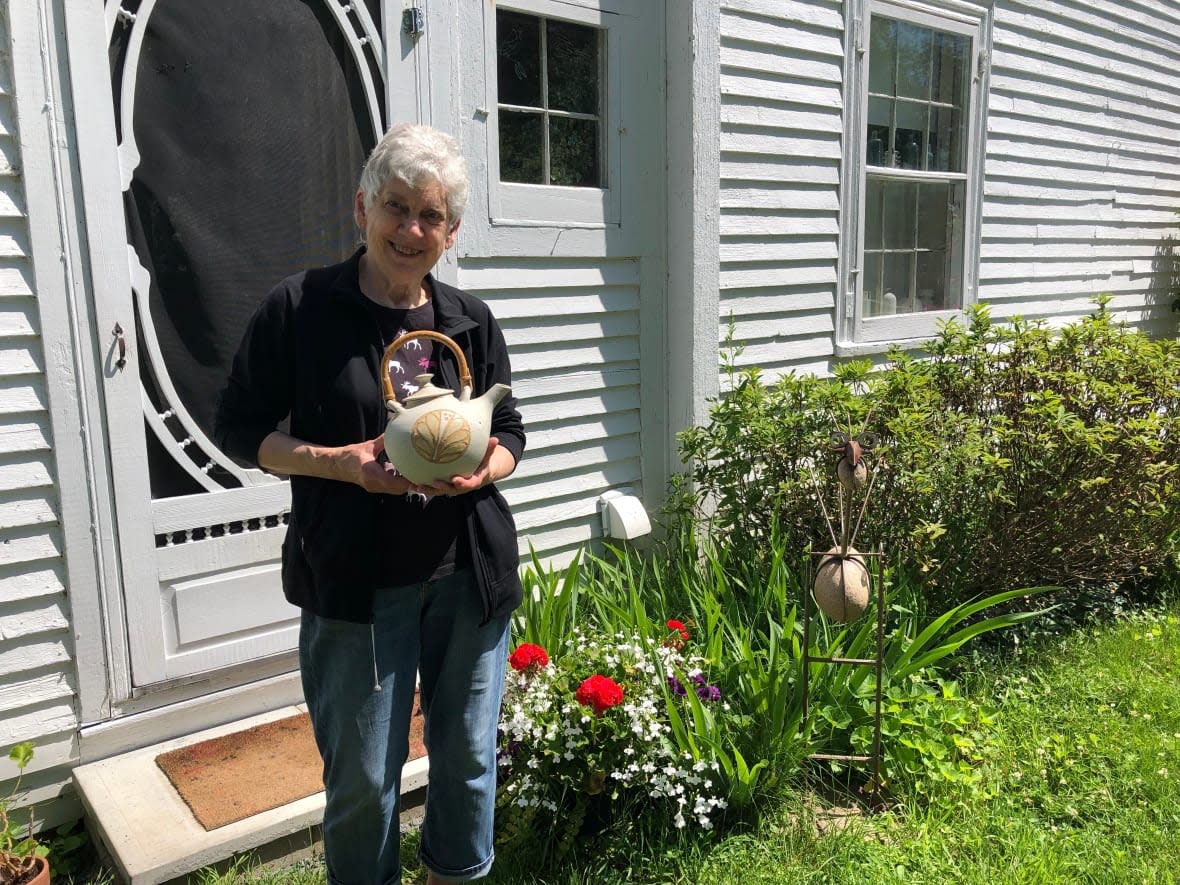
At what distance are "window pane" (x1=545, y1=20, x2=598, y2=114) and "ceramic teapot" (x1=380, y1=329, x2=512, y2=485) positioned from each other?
2.37 meters

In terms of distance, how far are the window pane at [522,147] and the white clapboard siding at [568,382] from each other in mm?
347

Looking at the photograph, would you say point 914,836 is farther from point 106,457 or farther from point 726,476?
point 106,457

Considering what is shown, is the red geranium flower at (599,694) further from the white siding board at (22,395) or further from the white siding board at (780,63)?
the white siding board at (780,63)

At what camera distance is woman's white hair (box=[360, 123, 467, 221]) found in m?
1.69

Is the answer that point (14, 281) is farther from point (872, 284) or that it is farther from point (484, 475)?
point (872, 284)

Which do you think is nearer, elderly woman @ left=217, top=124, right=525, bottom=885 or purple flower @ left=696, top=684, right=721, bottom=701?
elderly woman @ left=217, top=124, right=525, bottom=885

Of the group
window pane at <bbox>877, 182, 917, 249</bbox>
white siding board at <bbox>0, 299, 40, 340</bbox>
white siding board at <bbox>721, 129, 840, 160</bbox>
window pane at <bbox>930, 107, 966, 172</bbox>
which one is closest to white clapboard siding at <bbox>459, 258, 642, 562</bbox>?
white siding board at <bbox>721, 129, 840, 160</bbox>

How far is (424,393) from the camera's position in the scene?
1.69 m

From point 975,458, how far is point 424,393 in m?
2.47

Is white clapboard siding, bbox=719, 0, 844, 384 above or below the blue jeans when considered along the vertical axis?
above

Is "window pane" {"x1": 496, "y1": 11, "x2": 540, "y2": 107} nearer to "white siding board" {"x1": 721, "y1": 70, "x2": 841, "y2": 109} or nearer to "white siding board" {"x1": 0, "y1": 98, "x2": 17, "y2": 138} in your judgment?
"white siding board" {"x1": 721, "y1": 70, "x2": 841, "y2": 109}

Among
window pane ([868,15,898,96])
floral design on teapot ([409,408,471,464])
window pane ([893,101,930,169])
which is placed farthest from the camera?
window pane ([893,101,930,169])

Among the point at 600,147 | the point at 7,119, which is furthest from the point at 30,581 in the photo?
the point at 600,147

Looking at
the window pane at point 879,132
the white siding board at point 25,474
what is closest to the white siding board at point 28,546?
the white siding board at point 25,474
